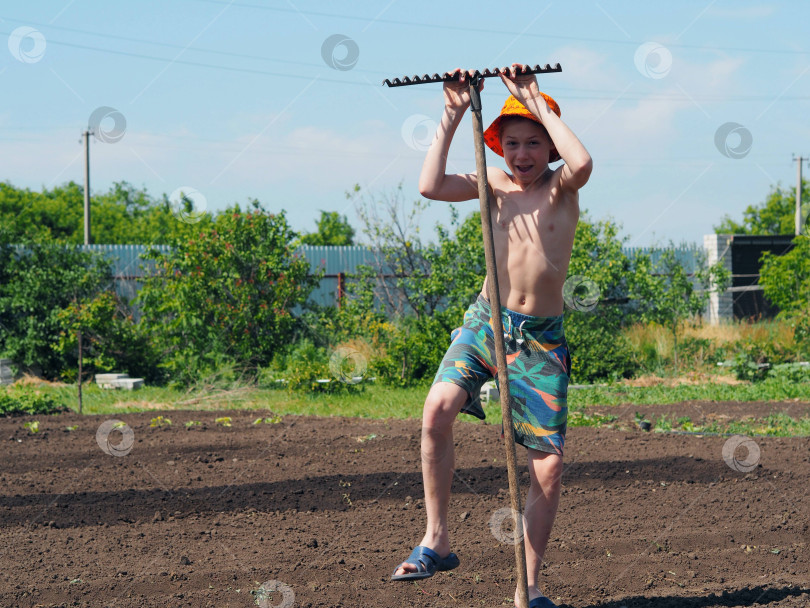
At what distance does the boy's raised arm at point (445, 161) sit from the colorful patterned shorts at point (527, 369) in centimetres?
48

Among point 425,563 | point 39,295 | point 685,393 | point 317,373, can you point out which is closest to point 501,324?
point 425,563

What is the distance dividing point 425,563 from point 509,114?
178 centimetres

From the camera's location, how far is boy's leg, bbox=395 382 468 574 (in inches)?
125

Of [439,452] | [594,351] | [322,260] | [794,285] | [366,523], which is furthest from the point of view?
[322,260]

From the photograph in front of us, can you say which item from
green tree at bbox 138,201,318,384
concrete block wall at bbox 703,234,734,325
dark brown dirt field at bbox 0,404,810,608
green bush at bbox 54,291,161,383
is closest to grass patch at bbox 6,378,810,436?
green tree at bbox 138,201,318,384

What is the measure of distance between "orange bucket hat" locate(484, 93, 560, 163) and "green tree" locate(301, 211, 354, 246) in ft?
115

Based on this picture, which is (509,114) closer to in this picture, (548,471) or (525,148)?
(525,148)

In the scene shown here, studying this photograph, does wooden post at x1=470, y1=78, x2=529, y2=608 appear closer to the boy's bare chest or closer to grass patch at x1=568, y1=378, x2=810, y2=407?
the boy's bare chest

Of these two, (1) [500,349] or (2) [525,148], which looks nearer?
(1) [500,349]

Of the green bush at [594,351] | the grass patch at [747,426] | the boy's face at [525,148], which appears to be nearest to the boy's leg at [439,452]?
the boy's face at [525,148]

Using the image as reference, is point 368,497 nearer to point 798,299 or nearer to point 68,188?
point 798,299

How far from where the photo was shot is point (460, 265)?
40.7ft

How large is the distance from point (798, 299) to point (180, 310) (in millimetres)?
9909

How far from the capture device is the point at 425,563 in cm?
314
